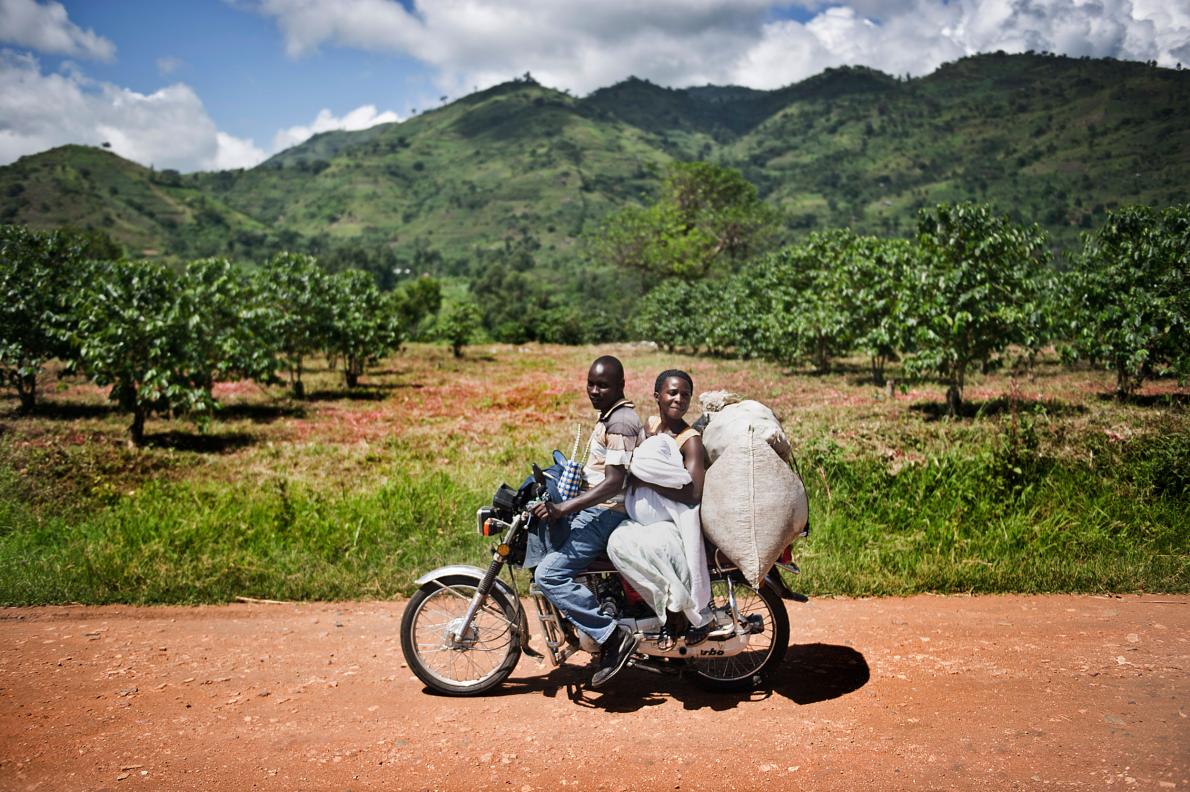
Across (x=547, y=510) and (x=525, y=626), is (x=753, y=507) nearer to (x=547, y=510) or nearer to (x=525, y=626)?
(x=547, y=510)

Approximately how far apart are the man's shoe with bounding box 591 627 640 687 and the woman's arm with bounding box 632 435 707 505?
0.84 metres

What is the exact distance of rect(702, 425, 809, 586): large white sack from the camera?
4020 millimetres

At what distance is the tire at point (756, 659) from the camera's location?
438 centimetres

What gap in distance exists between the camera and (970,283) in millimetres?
13727

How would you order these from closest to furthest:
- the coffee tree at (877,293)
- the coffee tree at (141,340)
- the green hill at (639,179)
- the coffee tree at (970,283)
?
the coffee tree at (141,340)
the coffee tree at (970,283)
the coffee tree at (877,293)
the green hill at (639,179)

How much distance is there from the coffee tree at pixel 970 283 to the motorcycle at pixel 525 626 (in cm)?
1103

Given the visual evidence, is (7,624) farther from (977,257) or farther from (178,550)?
(977,257)

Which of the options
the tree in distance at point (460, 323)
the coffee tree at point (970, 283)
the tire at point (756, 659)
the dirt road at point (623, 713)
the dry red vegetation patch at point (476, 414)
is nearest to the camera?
the dirt road at point (623, 713)

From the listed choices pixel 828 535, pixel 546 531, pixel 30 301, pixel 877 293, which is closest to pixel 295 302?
pixel 30 301

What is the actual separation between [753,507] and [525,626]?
161cm

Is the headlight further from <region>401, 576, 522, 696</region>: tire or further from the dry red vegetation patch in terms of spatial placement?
the dry red vegetation patch

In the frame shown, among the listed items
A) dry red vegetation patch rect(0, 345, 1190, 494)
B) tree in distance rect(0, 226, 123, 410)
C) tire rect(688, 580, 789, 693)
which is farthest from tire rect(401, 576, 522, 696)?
tree in distance rect(0, 226, 123, 410)

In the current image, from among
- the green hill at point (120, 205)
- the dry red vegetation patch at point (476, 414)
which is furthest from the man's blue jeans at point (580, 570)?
the green hill at point (120, 205)

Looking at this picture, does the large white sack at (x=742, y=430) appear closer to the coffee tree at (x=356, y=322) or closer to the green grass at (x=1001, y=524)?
the green grass at (x=1001, y=524)
